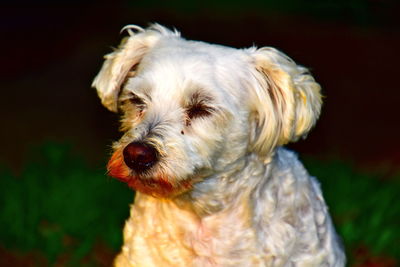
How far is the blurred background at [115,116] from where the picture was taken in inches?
233

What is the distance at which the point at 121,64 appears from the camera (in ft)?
14.5

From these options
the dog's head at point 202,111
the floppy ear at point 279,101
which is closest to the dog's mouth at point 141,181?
the dog's head at point 202,111

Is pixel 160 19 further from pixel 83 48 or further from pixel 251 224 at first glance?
pixel 251 224

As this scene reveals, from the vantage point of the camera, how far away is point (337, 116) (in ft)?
32.1

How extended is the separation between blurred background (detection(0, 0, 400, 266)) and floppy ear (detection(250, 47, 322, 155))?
199 cm

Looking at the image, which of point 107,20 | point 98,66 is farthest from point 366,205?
point 107,20

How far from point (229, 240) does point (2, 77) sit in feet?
23.9

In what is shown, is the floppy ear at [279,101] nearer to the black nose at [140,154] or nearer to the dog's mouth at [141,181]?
the dog's mouth at [141,181]

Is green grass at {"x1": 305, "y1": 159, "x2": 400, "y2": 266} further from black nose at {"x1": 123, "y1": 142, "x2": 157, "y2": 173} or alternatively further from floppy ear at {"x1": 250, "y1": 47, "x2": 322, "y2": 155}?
black nose at {"x1": 123, "y1": 142, "x2": 157, "y2": 173}

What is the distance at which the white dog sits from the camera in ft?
13.0

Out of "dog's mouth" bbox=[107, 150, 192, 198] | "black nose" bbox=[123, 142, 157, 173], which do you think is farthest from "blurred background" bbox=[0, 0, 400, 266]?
"black nose" bbox=[123, 142, 157, 173]

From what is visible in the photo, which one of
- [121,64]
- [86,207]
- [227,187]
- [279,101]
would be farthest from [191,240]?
[86,207]

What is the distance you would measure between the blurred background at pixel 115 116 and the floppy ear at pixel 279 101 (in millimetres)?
1992

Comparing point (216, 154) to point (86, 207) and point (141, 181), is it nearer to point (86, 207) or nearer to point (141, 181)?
point (141, 181)
